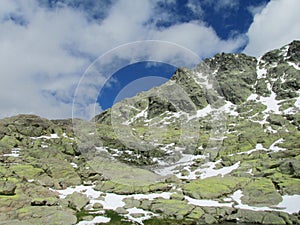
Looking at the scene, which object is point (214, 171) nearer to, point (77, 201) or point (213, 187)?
point (213, 187)

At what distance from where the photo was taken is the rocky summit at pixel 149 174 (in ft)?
152

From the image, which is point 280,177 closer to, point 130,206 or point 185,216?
point 185,216

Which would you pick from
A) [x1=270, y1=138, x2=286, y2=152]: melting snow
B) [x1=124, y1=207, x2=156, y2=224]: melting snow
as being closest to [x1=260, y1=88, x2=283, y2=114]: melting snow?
[x1=270, y1=138, x2=286, y2=152]: melting snow

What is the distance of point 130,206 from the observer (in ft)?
169

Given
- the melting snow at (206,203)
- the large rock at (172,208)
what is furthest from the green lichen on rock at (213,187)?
the large rock at (172,208)

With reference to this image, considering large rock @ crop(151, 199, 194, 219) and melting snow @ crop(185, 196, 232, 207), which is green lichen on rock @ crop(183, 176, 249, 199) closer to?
melting snow @ crop(185, 196, 232, 207)

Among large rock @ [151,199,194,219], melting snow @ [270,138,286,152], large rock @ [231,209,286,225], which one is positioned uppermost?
melting snow @ [270,138,286,152]

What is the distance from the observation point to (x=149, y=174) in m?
78.8

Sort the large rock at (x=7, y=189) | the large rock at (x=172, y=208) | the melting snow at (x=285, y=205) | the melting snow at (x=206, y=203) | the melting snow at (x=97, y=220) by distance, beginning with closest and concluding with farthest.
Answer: the melting snow at (x=97, y=220) < the large rock at (x=172, y=208) < the large rock at (x=7, y=189) < the melting snow at (x=285, y=205) < the melting snow at (x=206, y=203)

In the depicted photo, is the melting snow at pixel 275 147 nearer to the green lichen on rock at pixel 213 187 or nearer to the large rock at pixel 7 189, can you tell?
the green lichen on rock at pixel 213 187

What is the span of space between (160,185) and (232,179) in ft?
65.7

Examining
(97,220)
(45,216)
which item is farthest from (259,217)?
(45,216)

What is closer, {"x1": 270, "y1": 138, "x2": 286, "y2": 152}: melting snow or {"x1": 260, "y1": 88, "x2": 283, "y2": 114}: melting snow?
{"x1": 270, "y1": 138, "x2": 286, "y2": 152}: melting snow

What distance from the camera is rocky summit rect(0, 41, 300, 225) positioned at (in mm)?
46375
